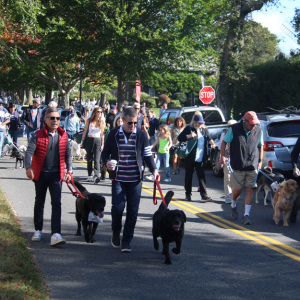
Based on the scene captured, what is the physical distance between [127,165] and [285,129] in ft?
22.5

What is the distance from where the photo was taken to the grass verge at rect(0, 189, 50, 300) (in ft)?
16.4

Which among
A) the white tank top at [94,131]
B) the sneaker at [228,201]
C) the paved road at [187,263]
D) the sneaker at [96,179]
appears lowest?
the paved road at [187,263]

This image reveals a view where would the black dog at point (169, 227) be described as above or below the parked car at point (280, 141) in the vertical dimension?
below

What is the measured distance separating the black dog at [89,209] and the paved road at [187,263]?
0.63 ft

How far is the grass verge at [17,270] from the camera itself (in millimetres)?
5000

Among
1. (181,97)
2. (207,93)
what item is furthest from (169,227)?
(181,97)

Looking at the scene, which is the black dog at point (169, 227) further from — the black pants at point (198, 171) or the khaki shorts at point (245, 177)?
the black pants at point (198, 171)

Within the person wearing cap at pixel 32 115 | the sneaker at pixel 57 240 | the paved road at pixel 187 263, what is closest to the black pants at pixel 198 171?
the paved road at pixel 187 263

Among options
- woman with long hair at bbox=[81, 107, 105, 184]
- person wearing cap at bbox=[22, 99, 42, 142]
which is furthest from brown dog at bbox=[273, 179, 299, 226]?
person wearing cap at bbox=[22, 99, 42, 142]

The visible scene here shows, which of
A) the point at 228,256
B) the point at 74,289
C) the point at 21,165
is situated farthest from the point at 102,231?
the point at 21,165

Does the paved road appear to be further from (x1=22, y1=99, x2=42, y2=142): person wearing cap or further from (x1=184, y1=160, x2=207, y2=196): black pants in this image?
(x1=22, y1=99, x2=42, y2=142): person wearing cap

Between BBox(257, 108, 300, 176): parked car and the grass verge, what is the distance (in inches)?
263

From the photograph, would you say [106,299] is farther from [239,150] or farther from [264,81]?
[264,81]

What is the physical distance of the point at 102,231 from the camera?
8312mm
